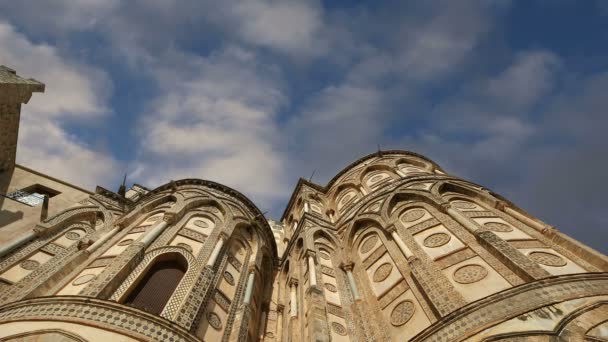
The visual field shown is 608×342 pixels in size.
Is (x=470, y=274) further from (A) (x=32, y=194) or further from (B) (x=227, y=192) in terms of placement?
(A) (x=32, y=194)

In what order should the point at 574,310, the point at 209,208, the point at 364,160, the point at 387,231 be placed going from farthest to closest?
1. the point at 364,160
2. the point at 209,208
3. the point at 387,231
4. the point at 574,310

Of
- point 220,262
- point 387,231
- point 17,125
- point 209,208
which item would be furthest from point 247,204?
point 17,125

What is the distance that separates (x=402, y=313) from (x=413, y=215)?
5367mm

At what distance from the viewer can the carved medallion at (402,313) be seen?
35.0ft

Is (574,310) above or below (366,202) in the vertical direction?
below

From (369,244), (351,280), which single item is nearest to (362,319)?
(351,280)

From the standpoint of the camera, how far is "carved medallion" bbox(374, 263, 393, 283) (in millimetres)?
13117

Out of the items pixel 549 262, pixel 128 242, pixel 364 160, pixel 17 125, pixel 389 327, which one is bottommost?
pixel 389 327

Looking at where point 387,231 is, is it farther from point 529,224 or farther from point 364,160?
point 364,160

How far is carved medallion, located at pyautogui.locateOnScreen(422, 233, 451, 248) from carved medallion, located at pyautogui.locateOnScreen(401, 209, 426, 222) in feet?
6.11

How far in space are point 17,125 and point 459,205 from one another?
21.0 metres

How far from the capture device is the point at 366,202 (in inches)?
733

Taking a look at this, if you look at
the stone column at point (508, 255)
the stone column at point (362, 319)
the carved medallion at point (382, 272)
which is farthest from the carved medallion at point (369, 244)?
the stone column at point (508, 255)

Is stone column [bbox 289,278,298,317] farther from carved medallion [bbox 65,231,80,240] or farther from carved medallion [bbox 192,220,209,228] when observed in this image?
carved medallion [bbox 65,231,80,240]
